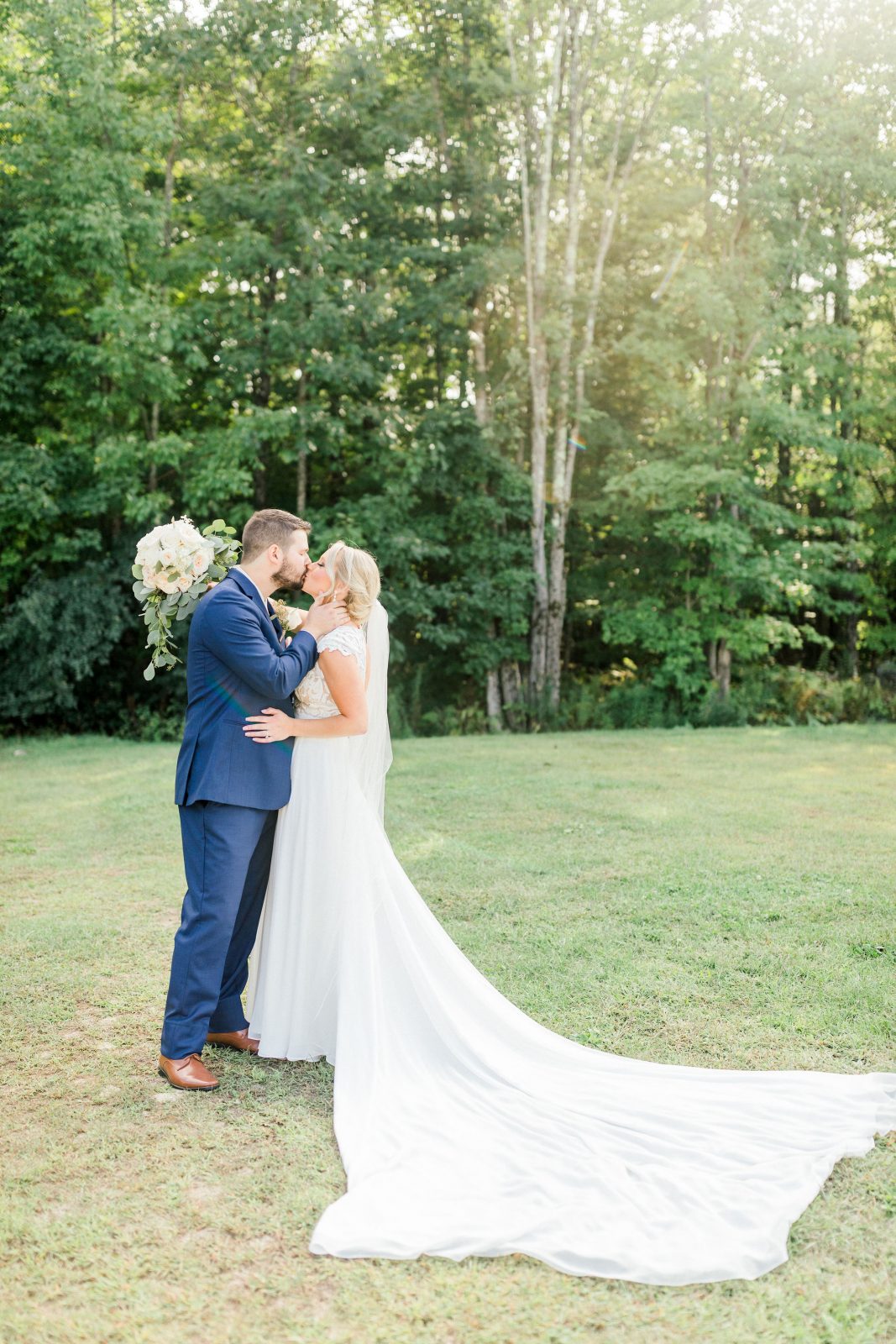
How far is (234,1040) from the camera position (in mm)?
4484

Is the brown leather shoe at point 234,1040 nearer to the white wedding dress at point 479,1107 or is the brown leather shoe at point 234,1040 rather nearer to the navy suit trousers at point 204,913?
the white wedding dress at point 479,1107

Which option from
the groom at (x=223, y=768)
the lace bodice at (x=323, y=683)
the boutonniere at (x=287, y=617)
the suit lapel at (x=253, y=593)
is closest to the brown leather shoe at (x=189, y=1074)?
the groom at (x=223, y=768)

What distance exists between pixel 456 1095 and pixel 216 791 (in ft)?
4.63

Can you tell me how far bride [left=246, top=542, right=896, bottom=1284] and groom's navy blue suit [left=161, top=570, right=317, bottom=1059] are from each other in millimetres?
125

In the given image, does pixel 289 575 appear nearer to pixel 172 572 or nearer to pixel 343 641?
pixel 343 641

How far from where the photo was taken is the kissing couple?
3.28m

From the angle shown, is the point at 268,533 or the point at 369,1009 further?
the point at 268,533

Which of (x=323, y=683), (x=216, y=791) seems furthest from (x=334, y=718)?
(x=216, y=791)

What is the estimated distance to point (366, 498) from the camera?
51.8ft

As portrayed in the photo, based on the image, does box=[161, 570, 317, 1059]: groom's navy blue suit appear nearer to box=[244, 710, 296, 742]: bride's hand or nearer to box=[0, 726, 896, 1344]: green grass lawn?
box=[244, 710, 296, 742]: bride's hand

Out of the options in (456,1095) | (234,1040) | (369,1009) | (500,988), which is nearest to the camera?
(456,1095)

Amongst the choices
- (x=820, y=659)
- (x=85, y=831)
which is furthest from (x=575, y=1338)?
(x=820, y=659)

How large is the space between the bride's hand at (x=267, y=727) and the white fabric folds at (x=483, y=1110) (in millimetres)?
172

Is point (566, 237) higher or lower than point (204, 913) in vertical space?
higher
